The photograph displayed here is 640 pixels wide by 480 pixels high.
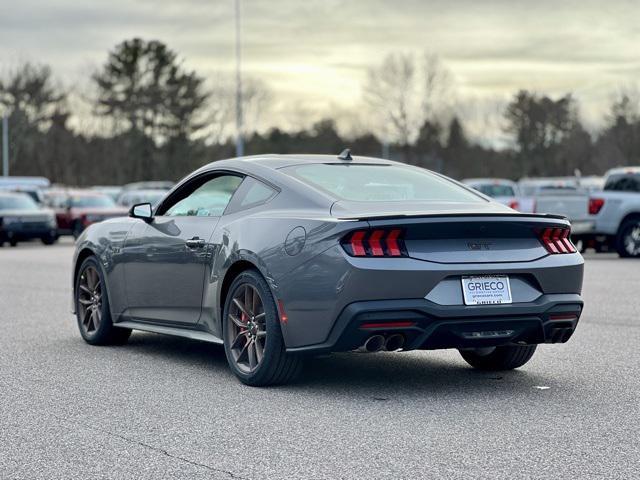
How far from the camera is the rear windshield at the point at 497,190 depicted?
101 feet

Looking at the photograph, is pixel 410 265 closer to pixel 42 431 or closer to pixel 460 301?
pixel 460 301

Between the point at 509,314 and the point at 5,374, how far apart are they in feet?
11.5

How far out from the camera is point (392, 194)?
7555mm

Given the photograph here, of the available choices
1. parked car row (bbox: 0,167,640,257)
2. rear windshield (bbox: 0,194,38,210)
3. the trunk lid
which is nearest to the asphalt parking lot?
the trunk lid

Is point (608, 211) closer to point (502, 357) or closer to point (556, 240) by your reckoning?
point (502, 357)

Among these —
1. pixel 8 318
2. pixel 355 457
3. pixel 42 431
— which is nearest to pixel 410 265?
pixel 355 457

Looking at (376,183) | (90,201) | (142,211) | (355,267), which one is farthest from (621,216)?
(90,201)

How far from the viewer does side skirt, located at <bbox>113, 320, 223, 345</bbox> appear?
785 centimetres

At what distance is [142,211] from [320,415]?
2850mm

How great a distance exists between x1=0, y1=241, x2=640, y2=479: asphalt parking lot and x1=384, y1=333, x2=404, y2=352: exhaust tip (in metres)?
0.33

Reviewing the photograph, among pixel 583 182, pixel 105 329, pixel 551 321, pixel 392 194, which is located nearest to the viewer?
pixel 551 321

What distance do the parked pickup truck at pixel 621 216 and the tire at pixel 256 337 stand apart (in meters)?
16.7

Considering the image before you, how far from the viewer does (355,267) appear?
21.6 ft

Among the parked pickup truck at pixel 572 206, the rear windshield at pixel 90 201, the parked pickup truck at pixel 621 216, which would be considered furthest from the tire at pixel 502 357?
the rear windshield at pixel 90 201
